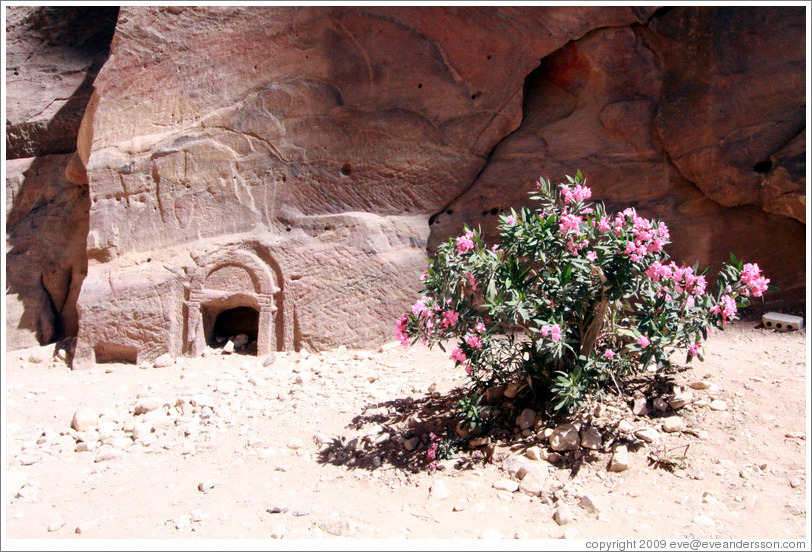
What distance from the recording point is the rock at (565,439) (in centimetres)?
360

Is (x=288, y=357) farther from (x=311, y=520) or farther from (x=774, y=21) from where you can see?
(x=774, y=21)

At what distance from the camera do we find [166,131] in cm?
623

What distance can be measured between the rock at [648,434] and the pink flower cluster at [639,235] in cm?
98

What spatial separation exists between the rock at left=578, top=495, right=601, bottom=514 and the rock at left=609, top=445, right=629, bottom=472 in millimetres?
329

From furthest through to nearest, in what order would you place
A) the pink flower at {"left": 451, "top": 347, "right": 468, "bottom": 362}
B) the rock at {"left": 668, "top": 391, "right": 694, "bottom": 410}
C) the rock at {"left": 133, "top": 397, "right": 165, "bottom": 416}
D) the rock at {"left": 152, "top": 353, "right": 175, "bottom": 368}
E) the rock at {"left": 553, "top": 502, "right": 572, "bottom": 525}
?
the rock at {"left": 152, "top": 353, "right": 175, "bottom": 368}, the rock at {"left": 133, "top": 397, "right": 165, "bottom": 416}, the rock at {"left": 668, "top": 391, "right": 694, "bottom": 410}, the pink flower at {"left": 451, "top": 347, "right": 468, "bottom": 362}, the rock at {"left": 553, "top": 502, "right": 572, "bottom": 525}

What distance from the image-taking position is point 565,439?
3.61 meters

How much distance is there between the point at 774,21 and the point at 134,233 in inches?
243

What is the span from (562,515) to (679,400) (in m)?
1.20

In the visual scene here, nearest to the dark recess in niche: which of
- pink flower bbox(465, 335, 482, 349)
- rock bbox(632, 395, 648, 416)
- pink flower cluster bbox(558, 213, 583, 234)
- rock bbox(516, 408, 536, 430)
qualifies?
rock bbox(632, 395, 648, 416)

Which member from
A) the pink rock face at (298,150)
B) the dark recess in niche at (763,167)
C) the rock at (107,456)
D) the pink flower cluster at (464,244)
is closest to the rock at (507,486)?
the pink flower cluster at (464,244)

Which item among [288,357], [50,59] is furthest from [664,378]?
[50,59]

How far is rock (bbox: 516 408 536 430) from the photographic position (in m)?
3.83

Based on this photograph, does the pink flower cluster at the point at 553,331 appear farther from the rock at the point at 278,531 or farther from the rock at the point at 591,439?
the rock at the point at 278,531

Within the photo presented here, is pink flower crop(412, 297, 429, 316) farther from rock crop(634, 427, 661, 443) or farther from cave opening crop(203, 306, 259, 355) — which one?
cave opening crop(203, 306, 259, 355)
